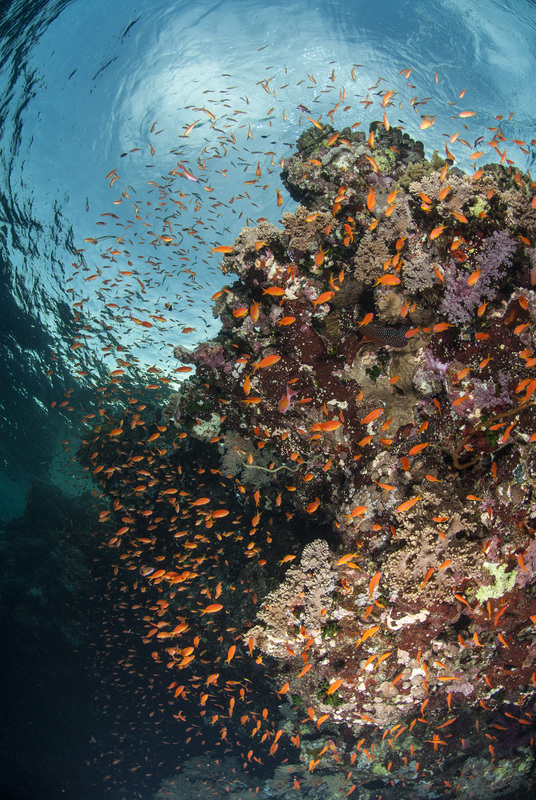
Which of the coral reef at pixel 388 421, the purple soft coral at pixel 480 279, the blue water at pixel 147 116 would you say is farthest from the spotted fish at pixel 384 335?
the blue water at pixel 147 116

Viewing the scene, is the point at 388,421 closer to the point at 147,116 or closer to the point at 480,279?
the point at 480,279

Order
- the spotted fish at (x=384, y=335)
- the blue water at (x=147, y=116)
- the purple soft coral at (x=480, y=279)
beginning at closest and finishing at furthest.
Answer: the purple soft coral at (x=480, y=279) → the spotted fish at (x=384, y=335) → the blue water at (x=147, y=116)

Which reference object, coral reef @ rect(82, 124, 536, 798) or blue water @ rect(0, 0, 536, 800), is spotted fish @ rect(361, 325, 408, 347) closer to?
coral reef @ rect(82, 124, 536, 798)

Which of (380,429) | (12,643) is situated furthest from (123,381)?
(380,429)

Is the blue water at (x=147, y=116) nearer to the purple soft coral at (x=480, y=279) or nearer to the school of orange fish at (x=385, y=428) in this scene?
the school of orange fish at (x=385, y=428)

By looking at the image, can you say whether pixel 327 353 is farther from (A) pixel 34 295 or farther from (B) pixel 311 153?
(A) pixel 34 295

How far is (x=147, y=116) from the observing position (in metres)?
14.3

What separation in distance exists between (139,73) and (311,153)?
1024 centimetres

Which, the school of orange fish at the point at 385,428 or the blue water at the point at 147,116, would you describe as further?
the blue water at the point at 147,116

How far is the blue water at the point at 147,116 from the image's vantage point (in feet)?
40.3

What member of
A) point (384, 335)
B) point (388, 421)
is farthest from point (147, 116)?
point (388, 421)

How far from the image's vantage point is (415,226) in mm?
5414

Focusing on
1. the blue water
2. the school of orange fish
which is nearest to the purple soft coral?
the school of orange fish

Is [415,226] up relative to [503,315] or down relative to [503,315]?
up
